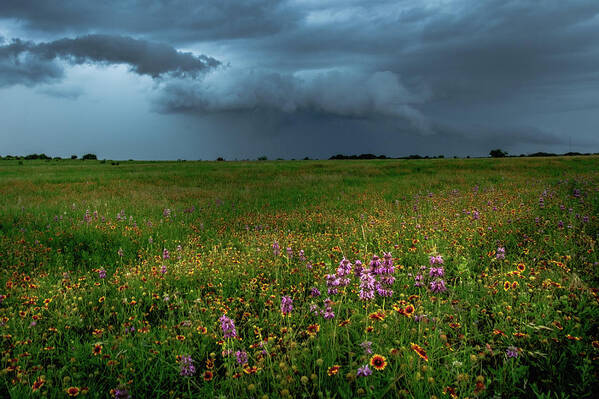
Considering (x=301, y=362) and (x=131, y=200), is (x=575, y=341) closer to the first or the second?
(x=301, y=362)

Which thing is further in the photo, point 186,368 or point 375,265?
point 375,265

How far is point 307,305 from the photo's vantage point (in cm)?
409

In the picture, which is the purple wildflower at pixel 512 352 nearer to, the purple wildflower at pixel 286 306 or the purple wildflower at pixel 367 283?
the purple wildflower at pixel 367 283

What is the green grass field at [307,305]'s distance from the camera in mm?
2760

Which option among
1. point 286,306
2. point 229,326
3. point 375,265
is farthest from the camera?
point 375,265

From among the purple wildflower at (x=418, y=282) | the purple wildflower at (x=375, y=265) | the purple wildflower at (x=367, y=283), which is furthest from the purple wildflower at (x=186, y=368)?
the purple wildflower at (x=418, y=282)

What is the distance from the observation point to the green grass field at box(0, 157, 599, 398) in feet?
9.05

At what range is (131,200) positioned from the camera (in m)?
12.6

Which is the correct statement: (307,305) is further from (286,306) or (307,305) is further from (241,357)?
(241,357)

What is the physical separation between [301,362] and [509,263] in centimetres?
397

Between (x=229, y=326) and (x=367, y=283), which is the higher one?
(x=367, y=283)

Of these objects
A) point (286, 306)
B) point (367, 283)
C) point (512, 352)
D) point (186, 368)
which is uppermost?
point (367, 283)

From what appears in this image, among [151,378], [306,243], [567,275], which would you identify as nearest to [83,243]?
[306,243]

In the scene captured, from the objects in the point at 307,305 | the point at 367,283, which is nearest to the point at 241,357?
the point at 367,283
